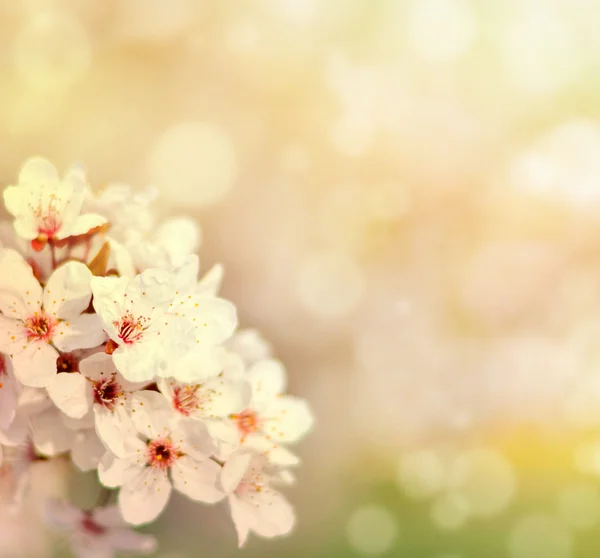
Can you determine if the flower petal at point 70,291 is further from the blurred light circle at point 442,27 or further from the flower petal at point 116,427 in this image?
the blurred light circle at point 442,27

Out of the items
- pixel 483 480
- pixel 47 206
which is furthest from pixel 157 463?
pixel 483 480

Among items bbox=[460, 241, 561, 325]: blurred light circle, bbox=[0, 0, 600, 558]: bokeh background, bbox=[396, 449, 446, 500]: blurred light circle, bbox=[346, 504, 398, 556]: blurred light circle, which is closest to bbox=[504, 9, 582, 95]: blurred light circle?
bbox=[0, 0, 600, 558]: bokeh background

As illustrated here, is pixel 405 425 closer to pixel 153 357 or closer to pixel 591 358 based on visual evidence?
pixel 591 358

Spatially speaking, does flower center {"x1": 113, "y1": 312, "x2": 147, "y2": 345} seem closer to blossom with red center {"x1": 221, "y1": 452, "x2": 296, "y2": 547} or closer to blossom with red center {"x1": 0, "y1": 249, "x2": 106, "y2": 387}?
blossom with red center {"x1": 0, "y1": 249, "x2": 106, "y2": 387}

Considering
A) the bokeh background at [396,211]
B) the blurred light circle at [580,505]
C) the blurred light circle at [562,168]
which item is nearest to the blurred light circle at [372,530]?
the bokeh background at [396,211]

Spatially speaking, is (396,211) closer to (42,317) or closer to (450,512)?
(450,512)
